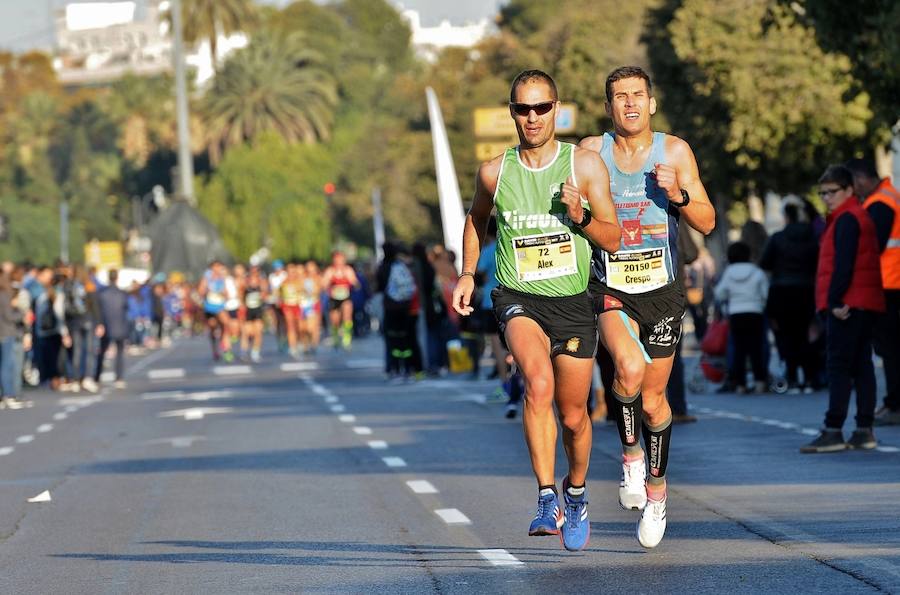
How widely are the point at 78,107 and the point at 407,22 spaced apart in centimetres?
3216

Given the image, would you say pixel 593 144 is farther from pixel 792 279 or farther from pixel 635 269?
pixel 792 279

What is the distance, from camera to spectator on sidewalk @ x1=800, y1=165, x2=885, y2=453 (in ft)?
43.5

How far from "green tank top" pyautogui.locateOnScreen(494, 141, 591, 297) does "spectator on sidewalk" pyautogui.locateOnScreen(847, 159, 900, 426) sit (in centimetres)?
588

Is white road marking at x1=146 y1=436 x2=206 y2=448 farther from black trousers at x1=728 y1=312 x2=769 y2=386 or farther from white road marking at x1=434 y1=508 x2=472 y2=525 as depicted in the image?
white road marking at x1=434 y1=508 x2=472 y2=525

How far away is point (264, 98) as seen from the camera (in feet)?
355

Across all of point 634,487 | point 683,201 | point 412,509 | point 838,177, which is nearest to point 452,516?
point 412,509

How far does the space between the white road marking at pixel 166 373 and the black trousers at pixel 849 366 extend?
20.6 meters

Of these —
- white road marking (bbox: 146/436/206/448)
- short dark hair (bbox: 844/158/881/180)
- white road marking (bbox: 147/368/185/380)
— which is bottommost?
white road marking (bbox: 147/368/185/380)

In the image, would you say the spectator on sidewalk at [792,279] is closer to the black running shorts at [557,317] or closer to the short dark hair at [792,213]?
the short dark hair at [792,213]

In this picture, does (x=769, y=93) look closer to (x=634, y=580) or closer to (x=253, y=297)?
(x=253, y=297)

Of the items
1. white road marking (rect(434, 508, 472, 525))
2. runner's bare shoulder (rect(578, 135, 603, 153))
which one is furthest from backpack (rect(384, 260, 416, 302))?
runner's bare shoulder (rect(578, 135, 603, 153))

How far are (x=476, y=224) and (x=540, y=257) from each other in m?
0.37

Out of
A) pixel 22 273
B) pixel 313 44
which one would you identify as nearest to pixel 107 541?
pixel 22 273

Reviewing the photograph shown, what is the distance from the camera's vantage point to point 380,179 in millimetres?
96250
